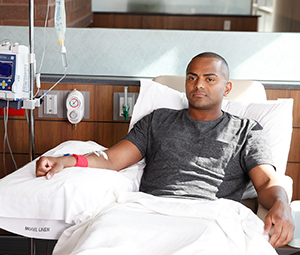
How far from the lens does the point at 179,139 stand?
5.72 feet

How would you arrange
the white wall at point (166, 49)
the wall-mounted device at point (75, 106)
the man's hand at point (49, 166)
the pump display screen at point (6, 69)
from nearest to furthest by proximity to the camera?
1. the man's hand at point (49, 166)
2. the pump display screen at point (6, 69)
3. the wall-mounted device at point (75, 106)
4. the white wall at point (166, 49)

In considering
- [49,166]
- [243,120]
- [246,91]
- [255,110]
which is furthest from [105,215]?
[246,91]

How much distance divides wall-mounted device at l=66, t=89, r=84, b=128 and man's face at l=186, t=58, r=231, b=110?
2.26 feet

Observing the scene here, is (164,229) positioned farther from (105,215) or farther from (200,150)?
(200,150)

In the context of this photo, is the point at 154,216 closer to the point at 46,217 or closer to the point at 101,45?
the point at 46,217

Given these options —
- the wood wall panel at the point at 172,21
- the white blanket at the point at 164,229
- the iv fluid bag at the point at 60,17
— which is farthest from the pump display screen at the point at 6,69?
the wood wall panel at the point at 172,21

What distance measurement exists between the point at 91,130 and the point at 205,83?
0.82 m

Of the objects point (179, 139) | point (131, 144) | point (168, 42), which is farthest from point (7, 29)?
point (179, 139)

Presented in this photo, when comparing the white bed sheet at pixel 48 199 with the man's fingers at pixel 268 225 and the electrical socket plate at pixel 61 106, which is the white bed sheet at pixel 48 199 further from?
the electrical socket plate at pixel 61 106

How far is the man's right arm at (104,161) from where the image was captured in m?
1.49

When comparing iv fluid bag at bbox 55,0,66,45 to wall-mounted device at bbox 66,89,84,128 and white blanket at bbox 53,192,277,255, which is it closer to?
wall-mounted device at bbox 66,89,84,128

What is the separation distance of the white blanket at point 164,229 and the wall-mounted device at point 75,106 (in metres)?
0.83

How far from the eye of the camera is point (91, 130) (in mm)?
2277

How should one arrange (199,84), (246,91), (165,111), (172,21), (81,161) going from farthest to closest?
(172,21)
(246,91)
(165,111)
(199,84)
(81,161)
